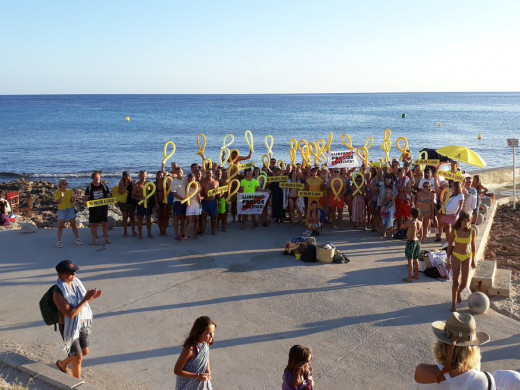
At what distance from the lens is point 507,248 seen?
13.4m

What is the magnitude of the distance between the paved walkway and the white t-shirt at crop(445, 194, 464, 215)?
1.36 meters

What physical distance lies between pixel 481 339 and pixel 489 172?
2074 cm

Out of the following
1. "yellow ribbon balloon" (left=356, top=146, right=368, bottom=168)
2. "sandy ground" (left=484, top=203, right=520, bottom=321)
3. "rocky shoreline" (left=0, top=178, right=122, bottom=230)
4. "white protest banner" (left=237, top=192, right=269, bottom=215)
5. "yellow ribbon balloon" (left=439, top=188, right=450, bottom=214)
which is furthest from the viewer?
"rocky shoreline" (left=0, top=178, right=122, bottom=230)

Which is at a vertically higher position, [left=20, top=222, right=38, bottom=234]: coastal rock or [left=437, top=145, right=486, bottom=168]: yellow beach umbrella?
[left=437, top=145, right=486, bottom=168]: yellow beach umbrella

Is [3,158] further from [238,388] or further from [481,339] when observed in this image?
[481,339]

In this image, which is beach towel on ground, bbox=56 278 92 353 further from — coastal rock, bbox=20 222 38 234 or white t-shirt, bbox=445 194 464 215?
coastal rock, bbox=20 222 38 234

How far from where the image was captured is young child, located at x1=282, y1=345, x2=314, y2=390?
14.3 ft

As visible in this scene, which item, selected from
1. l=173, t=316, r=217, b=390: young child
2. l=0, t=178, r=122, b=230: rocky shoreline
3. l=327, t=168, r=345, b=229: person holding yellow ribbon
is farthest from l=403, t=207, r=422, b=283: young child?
l=0, t=178, r=122, b=230: rocky shoreline

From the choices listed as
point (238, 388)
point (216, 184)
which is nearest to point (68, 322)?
point (238, 388)

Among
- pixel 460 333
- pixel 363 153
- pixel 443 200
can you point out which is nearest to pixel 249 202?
pixel 363 153

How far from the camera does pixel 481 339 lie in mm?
3871

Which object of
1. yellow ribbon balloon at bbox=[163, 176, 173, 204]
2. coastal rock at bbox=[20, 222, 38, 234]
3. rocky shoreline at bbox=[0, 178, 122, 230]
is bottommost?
rocky shoreline at bbox=[0, 178, 122, 230]

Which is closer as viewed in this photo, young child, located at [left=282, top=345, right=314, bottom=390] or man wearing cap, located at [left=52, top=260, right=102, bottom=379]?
young child, located at [left=282, top=345, right=314, bottom=390]

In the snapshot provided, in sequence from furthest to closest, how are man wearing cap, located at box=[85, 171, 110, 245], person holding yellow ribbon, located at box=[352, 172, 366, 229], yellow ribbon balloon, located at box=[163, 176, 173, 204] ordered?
person holding yellow ribbon, located at box=[352, 172, 366, 229]
yellow ribbon balloon, located at box=[163, 176, 173, 204]
man wearing cap, located at box=[85, 171, 110, 245]
